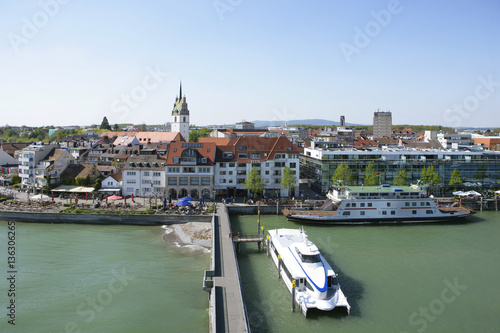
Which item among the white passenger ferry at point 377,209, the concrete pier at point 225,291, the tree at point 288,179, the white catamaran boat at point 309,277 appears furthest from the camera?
the tree at point 288,179

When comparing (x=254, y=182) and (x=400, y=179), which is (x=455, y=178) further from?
(x=254, y=182)

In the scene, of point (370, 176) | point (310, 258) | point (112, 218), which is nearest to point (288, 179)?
point (370, 176)

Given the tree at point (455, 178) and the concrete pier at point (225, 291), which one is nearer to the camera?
the concrete pier at point (225, 291)

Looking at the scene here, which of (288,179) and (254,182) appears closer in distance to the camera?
(254,182)

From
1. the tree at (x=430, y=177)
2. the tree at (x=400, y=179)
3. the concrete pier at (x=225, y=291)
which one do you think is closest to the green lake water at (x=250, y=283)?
the concrete pier at (x=225, y=291)

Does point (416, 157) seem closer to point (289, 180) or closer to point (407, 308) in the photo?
point (289, 180)

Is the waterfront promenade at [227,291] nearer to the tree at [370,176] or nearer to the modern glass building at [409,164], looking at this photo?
the tree at [370,176]

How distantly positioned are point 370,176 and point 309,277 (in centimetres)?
3840

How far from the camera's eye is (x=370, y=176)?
209 ft

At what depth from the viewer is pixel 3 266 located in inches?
1344

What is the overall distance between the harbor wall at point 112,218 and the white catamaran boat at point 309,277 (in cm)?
1809

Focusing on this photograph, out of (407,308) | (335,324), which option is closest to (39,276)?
(335,324)

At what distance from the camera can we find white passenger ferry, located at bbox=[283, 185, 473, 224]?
50.8 m

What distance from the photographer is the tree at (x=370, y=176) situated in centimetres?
6273
